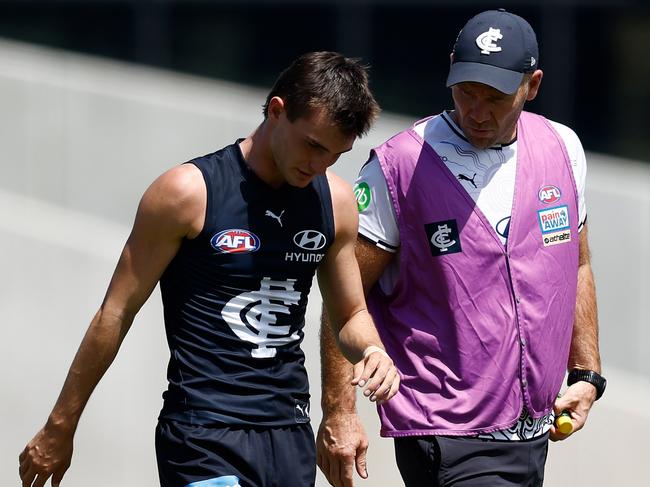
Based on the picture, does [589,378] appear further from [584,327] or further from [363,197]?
[363,197]

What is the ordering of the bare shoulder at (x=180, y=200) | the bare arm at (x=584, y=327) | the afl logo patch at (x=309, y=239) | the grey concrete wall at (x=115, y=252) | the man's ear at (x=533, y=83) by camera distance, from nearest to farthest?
1. the bare shoulder at (x=180, y=200)
2. the afl logo patch at (x=309, y=239)
3. the man's ear at (x=533, y=83)
4. the bare arm at (x=584, y=327)
5. the grey concrete wall at (x=115, y=252)

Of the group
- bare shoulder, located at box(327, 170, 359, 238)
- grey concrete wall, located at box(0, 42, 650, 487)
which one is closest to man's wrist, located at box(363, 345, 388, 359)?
bare shoulder, located at box(327, 170, 359, 238)

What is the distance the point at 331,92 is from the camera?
12.2 feet

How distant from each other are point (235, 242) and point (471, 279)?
0.83 metres

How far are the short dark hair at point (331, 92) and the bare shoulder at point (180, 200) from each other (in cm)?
33

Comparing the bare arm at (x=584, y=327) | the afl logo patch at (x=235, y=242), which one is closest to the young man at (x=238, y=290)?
the afl logo patch at (x=235, y=242)

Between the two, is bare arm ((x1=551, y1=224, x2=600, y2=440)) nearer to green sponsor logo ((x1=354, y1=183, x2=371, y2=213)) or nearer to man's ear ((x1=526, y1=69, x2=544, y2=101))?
man's ear ((x1=526, y1=69, x2=544, y2=101))

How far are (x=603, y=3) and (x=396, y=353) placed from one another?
11387 mm

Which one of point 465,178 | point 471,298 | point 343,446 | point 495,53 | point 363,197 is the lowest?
point 343,446

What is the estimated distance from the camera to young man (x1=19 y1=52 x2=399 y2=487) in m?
3.74

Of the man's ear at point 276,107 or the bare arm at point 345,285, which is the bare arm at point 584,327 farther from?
the man's ear at point 276,107

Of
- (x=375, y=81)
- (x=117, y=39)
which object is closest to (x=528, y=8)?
(x=375, y=81)

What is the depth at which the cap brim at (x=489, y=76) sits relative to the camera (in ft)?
13.4

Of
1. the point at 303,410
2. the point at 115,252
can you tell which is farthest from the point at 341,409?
the point at 115,252
